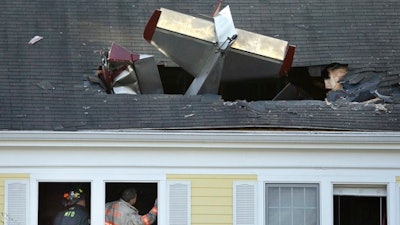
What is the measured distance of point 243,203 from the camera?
65.5ft

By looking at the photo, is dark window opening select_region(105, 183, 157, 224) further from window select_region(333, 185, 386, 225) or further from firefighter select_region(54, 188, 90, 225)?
window select_region(333, 185, 386, 225)

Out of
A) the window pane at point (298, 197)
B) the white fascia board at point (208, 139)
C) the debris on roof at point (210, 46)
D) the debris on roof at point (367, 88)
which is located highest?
the debris on roof at point (210, 46)

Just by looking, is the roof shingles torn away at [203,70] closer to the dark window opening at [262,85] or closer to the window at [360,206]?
the dark window opening at [262,85]

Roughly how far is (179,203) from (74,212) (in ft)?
4.81

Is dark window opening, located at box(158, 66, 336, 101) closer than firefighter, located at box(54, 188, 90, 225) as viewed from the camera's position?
No

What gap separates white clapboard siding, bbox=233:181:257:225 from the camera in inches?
786

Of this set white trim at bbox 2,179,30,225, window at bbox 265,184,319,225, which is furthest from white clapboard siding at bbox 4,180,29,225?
window at bbox 265,184,319,225

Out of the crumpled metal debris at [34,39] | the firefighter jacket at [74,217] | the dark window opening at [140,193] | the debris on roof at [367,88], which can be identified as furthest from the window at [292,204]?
the crumpled metal debris at [34,39]

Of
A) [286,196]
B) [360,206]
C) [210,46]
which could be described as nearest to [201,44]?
[210,46]

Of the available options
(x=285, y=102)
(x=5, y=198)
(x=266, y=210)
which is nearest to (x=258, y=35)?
(x=285, y=102)

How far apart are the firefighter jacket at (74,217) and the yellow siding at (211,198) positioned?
52.5 inches

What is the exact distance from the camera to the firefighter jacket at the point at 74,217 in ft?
66.1

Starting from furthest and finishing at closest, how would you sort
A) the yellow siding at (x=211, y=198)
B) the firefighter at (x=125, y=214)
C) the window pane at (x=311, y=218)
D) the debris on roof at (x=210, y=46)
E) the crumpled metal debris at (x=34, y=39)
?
the crumpled metal debris at (x=34, y=39), the debris on roof at (x=210, y=46), the window pane at (x=311, y=218), the firefighter at (x=125, y=214), the yellow siding at (x=211, y=198)

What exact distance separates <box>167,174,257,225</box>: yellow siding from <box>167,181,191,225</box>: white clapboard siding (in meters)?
0.07
